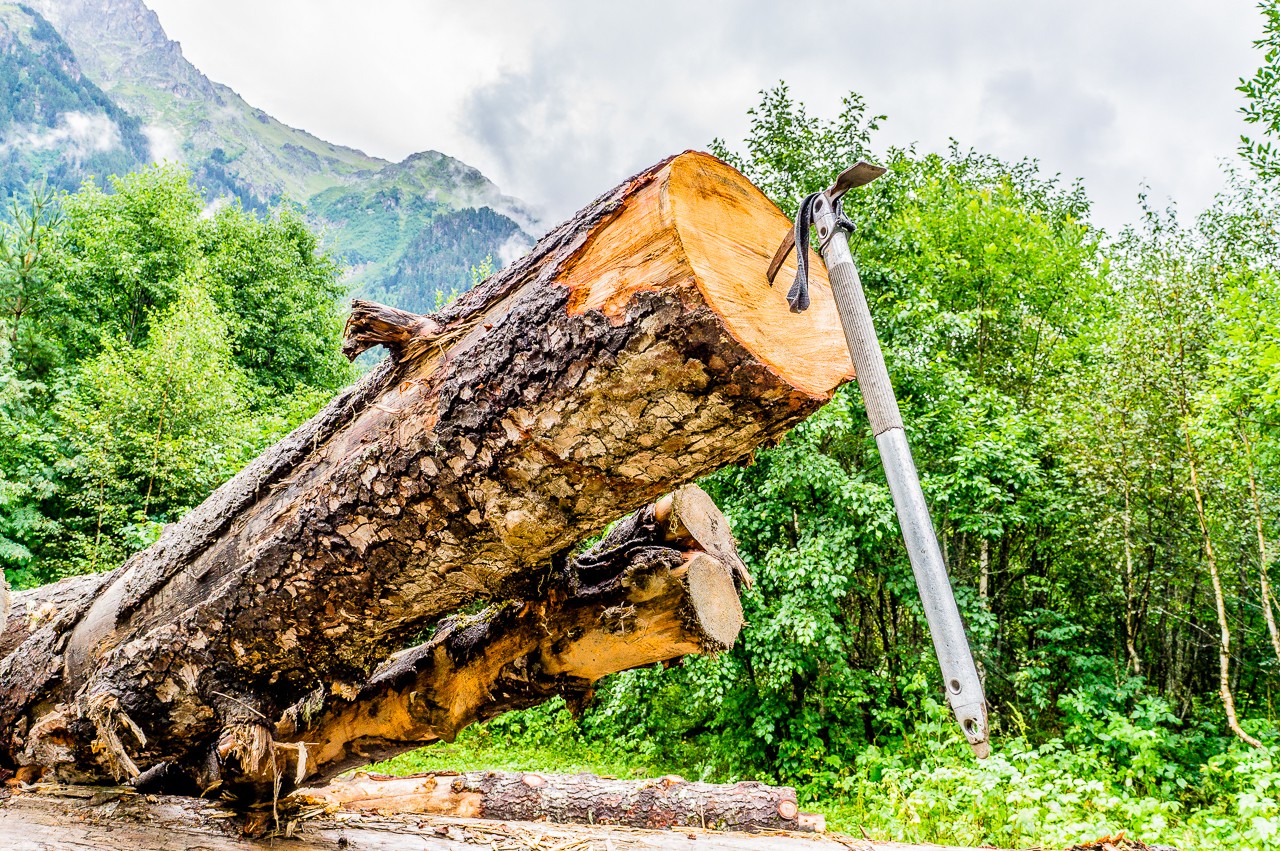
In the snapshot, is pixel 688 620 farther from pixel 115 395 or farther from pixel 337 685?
pixel 115 395

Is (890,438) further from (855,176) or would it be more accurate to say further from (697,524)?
(697,524)

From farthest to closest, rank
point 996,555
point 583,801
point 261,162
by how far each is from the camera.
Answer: point 261,162, point 996,555, point 583,801

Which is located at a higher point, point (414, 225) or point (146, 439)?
point (414, 225)

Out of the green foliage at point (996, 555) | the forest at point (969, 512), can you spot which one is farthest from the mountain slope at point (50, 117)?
the green foliage at point (996, 555)

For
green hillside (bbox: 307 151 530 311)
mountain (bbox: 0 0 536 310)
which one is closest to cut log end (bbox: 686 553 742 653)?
mountain (bbox: 0 0 536 310)

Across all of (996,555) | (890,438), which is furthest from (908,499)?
(996,555)

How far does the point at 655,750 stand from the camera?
26.3ft

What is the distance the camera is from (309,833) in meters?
2.25

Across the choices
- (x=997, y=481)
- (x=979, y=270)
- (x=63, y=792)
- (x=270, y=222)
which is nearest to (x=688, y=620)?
(x=63, y=792)

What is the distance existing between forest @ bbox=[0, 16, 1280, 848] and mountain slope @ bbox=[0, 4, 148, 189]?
101 ft

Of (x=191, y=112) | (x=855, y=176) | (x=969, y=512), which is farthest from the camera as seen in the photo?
(x=191, y=112)

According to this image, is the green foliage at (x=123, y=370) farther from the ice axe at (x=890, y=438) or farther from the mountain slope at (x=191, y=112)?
the mountain slope at (x=191, y=112)

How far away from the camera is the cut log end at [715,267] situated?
1.11 m

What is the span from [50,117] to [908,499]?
1988 inches
